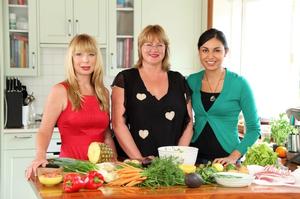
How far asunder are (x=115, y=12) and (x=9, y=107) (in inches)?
51.9

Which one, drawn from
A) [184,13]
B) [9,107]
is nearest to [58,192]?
[9,107]

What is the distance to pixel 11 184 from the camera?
410cm

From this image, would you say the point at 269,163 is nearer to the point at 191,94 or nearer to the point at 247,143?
the point at 247,143

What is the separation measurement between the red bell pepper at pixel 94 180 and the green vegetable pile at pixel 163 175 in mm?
167

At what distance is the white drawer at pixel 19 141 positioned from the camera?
4.04 metres

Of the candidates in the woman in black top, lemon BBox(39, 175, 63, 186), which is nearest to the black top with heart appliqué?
the woman in black top

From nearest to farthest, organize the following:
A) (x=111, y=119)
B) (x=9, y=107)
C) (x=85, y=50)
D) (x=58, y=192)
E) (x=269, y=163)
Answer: (x=58, y=192) < (x=269, y=163) < (x=85, y=50) < (x=111, y=119) < (x=9, y=107)

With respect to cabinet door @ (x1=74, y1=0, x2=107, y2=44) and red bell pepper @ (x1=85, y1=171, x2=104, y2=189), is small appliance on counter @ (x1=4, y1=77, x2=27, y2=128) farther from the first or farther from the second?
red bell pepper @ (x1=85, y1=171, x2=104, y2=189)

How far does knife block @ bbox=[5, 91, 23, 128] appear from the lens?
4.07 metres

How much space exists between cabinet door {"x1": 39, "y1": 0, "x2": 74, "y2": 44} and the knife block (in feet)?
1.85

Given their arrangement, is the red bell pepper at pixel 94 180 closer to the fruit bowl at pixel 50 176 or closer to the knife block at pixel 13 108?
the fruit bowl at pixel 50 176

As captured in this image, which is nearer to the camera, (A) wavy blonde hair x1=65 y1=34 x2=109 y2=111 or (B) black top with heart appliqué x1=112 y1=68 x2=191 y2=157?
(A) wavy blonde hair x1=65 y1=34 x2=109 y2=111

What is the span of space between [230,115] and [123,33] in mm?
2061

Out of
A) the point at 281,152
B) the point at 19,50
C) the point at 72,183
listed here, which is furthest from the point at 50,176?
the point at 19,50
